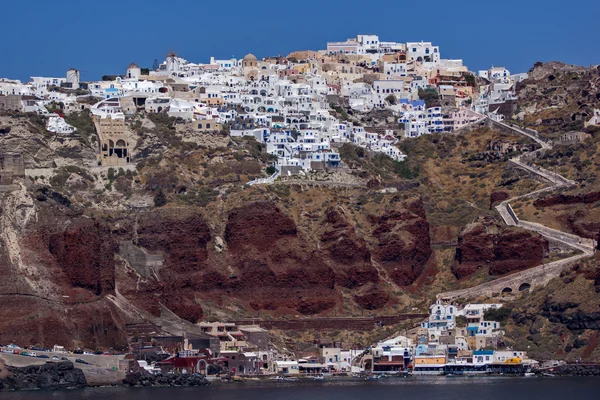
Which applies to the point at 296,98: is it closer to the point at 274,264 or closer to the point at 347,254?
the point at 347,254

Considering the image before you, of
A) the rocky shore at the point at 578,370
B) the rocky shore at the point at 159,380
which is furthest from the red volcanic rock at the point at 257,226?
the rocky shore at the point at 578,370

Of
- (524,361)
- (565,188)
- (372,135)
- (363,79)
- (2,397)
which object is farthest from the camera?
(363,79)

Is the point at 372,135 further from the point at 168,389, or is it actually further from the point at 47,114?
the point at 168,389

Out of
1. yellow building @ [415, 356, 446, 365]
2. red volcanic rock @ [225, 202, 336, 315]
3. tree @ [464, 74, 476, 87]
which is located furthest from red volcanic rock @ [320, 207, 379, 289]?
tree @ [464, 74, 476, 87]

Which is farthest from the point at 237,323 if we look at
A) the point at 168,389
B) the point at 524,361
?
the point at 524,361

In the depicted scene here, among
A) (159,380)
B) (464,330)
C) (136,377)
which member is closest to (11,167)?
(136,377)
